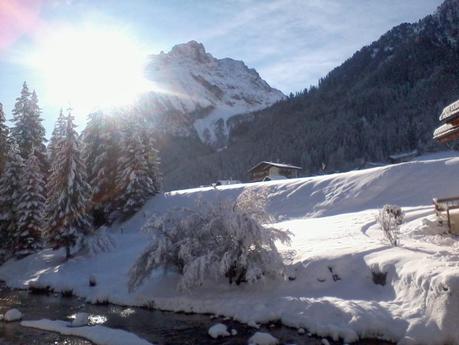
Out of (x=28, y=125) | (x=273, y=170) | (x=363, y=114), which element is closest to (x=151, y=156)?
(x=28, y=125)

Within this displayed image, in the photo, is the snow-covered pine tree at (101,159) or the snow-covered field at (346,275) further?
the snow-covered pine tree at (101,159)

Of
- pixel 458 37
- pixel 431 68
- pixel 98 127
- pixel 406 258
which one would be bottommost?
pixel 406 258

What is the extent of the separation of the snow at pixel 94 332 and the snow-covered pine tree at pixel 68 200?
15818mm

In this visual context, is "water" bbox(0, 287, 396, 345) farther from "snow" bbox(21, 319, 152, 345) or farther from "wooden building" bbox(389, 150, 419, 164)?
"wooden building" bbox(389, 150, 419, 164)

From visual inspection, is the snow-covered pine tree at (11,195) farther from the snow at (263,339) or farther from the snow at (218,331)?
the snow at (263,339)

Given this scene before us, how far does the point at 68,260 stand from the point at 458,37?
166 metres

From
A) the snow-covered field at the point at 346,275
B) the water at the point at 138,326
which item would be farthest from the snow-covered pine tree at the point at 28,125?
the water at the point at 138,326

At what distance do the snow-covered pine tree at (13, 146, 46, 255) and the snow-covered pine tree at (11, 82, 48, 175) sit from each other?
9.66 meters

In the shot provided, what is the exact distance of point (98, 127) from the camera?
4738 cm

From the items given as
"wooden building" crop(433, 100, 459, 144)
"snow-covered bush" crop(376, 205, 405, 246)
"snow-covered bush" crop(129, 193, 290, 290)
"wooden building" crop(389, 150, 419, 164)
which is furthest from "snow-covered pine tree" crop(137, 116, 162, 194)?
"wooden building" crop(389, 150, 419, 164)

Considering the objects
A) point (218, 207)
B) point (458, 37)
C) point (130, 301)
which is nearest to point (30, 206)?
point (130, 301)

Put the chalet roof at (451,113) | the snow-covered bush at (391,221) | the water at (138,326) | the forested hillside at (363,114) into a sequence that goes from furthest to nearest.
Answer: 1. the forested hillside at (363,114)
2. the snow-covered bush at (391,221)
3. the water at (138,326)
4. the chalet roof at (451,113)

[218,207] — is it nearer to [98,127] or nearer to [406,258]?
[406,258]

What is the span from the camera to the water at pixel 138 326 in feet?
53.6
